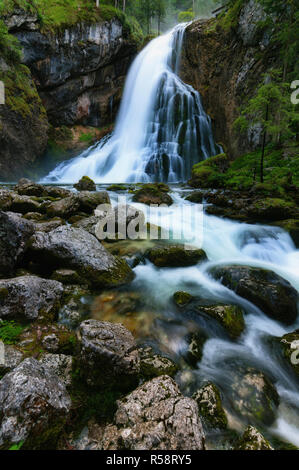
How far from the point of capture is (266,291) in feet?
12.8

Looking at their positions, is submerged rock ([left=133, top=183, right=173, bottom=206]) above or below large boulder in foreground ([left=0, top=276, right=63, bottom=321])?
above

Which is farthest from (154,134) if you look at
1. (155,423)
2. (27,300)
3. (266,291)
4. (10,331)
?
(155,423)

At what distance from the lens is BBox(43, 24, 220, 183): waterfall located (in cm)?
1836

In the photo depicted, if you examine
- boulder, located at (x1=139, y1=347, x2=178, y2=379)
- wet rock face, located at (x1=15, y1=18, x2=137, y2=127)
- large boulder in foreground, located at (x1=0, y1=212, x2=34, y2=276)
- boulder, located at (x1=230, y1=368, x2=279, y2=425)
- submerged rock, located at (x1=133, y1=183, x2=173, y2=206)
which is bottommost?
boulder, located at (x1=230, y1=368, x2=279, y2=425)

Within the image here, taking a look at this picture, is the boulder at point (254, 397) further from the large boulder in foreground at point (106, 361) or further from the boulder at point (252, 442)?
the large boulder in foreground at point (106, 361)

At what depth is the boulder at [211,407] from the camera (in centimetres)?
213

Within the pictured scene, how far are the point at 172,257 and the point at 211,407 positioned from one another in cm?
315

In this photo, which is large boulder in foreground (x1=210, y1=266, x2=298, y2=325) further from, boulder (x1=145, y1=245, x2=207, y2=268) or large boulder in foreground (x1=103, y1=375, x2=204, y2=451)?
large boulder in foreground (x1=103, y1=375, x2=204, y2=451)

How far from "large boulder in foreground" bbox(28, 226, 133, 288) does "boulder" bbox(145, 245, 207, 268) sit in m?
1.05

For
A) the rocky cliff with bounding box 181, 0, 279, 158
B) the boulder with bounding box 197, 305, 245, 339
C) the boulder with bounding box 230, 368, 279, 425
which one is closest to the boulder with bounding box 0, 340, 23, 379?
the boulder with bounding box 230, 368, 279, 425

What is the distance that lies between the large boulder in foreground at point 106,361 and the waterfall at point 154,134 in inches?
627

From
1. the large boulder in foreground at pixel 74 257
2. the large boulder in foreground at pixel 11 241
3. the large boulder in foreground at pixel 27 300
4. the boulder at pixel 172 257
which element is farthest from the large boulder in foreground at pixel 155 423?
the boulder at pixel 172 257

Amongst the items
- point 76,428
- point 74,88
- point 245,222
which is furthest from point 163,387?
point 74,88

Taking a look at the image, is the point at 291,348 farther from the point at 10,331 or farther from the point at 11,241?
the point at 11,241
